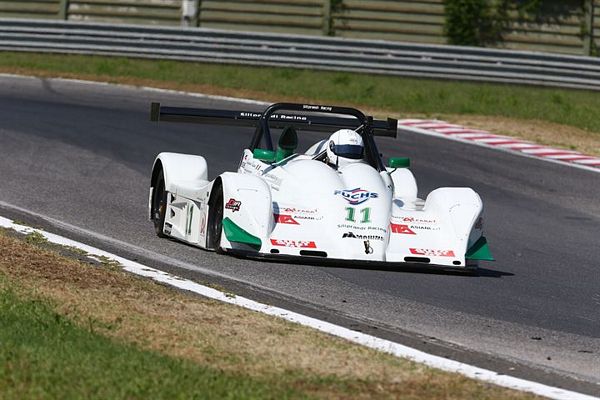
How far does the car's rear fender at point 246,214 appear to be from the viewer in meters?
10.0

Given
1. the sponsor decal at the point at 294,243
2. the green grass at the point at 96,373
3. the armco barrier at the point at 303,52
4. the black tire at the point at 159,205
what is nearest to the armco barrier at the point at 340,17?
the armco barrier at the point at 303,52

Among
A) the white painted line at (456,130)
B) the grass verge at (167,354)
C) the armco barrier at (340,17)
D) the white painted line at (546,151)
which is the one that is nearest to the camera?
the grass verge at (167,354)

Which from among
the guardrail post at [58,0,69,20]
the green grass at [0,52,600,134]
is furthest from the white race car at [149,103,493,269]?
the guardrail post at [58,0,69,20]

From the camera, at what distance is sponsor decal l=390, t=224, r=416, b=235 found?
10250mm

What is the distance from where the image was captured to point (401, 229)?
33.7 ft

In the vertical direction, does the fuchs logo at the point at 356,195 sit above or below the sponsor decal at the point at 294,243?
above

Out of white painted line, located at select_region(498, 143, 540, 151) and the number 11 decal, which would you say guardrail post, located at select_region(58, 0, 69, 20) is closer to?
white painted line, located at select_region(498, 143, 540, 151)

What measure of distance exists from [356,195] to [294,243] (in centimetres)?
64

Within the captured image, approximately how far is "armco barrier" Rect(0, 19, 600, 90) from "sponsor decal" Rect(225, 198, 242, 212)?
16.8m

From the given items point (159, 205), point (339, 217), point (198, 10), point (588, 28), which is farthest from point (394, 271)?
point (588, 28)

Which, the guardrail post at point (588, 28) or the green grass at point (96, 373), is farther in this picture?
the guardrail post at point (588, 28)

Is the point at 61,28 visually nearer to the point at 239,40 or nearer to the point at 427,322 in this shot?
the point at 239,40

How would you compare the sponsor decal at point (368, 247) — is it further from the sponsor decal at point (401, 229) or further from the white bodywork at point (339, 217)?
the sponsor decal at point (401, 229)

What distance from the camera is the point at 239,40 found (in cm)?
2686
